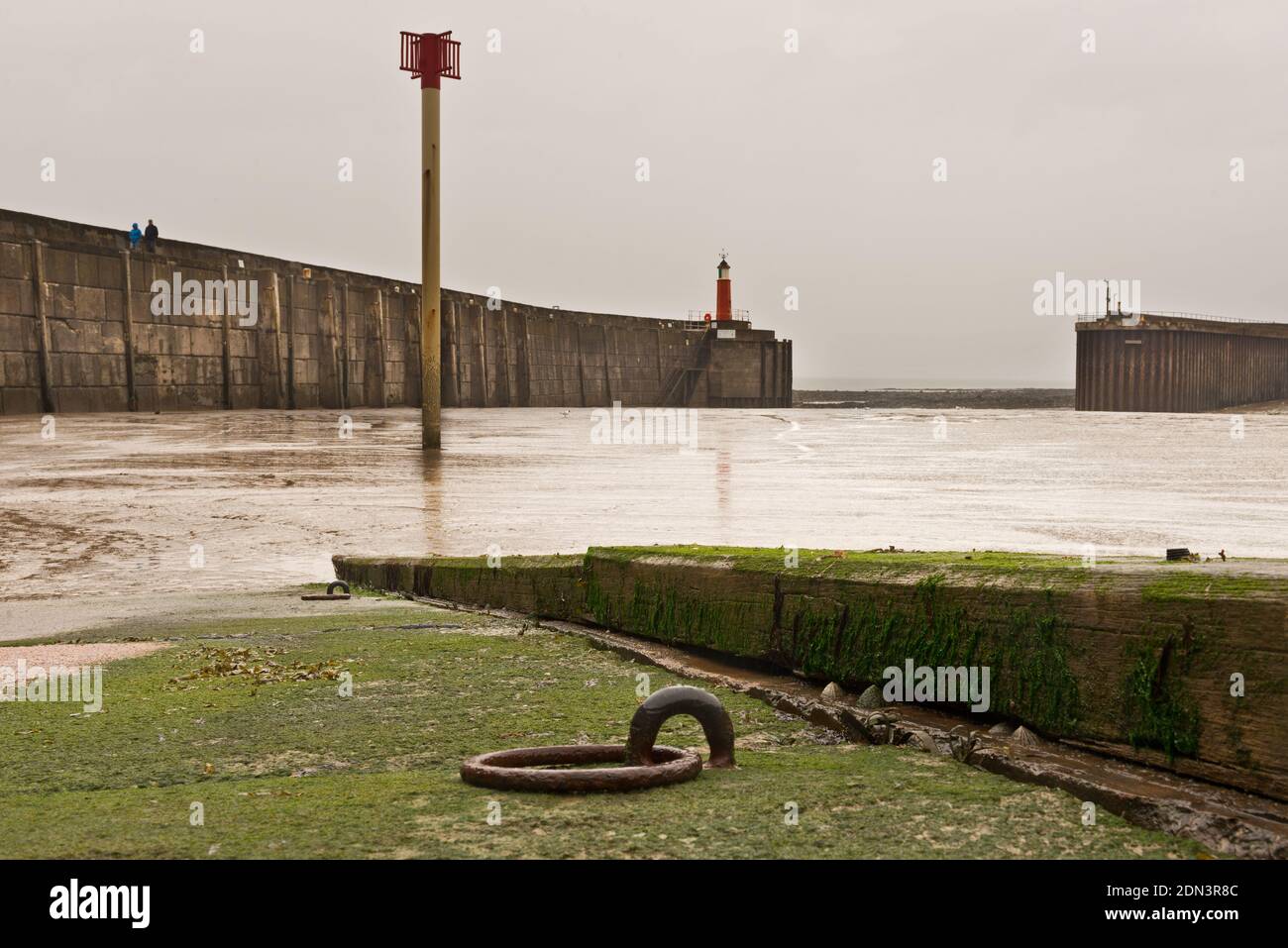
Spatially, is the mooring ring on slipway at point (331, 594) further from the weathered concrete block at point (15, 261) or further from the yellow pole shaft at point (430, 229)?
the weathered concrete block at point (15, 261)

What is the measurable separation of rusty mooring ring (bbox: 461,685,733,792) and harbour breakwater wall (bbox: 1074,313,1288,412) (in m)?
77.0

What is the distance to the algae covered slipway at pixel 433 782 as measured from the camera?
2625 mm

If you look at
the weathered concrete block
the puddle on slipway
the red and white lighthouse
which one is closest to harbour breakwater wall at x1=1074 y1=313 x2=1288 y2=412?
the red and white lighthouse

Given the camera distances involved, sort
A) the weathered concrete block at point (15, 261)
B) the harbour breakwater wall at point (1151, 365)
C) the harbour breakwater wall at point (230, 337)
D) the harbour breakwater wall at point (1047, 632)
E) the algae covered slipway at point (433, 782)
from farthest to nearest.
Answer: the harbour breakwater wall at point (1151, 365) < the harbour breakwater wall at point (230, 337) < the weathered concrete block at point (15, 261) < the harbour breakwater wall at point (1047, 632) < the algae covered slipway at point (433, 782)

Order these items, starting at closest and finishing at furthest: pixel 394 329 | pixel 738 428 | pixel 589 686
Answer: pixel 589 686 → pixel 738 428 → pixel 394 329

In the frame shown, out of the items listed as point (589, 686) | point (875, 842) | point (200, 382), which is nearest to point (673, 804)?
point (875, 842)

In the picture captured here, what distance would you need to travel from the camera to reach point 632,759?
10.4 feet

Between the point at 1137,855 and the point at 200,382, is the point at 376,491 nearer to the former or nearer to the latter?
→ the point at 1137,855

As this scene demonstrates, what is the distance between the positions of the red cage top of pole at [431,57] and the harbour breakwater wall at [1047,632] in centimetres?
1792

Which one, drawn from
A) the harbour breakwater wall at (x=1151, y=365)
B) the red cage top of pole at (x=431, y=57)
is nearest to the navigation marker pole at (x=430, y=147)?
the red cage top of pole at (x=431, y=57)

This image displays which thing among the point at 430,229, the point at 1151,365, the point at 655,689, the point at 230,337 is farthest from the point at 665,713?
the point at 1151,365
